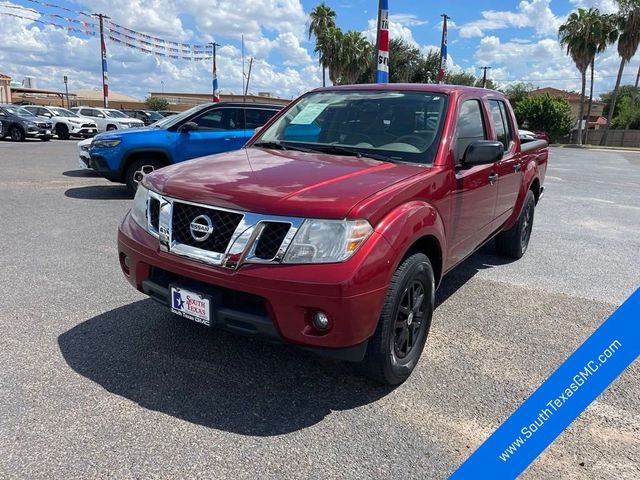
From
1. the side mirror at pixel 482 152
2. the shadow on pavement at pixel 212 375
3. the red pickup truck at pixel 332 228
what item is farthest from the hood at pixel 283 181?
the shadow on pavement at pixel 212 375

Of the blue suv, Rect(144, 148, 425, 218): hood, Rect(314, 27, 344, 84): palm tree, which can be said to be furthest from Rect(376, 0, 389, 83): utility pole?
Rect(314, 27, 344, 84): palm tree

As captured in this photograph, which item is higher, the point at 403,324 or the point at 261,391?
the point at 403,324

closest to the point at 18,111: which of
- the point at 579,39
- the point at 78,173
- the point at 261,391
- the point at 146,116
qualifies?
the point at 146,116

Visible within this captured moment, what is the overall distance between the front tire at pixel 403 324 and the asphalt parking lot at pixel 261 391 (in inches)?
7.2

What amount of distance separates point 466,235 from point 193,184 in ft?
7.01

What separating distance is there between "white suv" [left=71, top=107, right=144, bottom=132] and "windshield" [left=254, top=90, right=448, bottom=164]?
2115cm

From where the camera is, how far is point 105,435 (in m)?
2.50

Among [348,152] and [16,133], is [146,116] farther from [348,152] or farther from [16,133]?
[348,152]

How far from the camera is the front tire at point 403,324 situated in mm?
2732

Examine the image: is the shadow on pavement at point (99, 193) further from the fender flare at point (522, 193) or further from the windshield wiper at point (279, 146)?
the fender flare at point (522, 193)

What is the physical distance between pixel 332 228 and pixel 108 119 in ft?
81.4

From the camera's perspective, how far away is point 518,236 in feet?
18.8

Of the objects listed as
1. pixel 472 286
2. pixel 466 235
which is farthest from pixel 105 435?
pixel 472 286

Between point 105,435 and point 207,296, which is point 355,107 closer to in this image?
point 207,296
